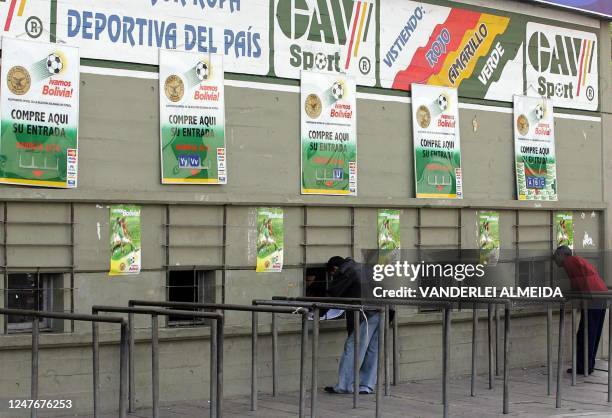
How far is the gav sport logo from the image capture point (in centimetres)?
1312

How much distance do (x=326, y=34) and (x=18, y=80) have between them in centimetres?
430

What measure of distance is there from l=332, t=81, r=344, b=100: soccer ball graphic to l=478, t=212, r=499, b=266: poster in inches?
120

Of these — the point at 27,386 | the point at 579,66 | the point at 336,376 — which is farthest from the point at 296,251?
the point at 579,66

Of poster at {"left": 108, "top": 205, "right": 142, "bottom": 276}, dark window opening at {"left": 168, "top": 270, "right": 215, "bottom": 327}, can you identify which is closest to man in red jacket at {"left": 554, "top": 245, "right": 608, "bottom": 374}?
dark window opening at {"left": 168, "top": 270, "right": 215, "bottom": 327}

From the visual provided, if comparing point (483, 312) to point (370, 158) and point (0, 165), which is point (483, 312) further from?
point (0, 165)

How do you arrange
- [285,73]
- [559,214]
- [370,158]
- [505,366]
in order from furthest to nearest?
[559,214] → [370,158] → [285,73] → [505,366]

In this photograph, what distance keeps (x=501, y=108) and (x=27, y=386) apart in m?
8.22

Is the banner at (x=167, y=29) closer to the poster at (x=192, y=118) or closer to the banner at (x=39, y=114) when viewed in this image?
the poster at (x=192, y=118)

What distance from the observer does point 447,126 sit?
49.0 feet

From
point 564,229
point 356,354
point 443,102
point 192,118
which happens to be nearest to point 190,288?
point 192,118

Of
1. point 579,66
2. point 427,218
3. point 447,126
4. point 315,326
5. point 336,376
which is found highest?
point 579,66

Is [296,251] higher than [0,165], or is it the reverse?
[0,165]

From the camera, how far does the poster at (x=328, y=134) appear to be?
13281mm

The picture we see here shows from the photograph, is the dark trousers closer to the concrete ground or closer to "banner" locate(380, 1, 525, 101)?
the concrete ground
